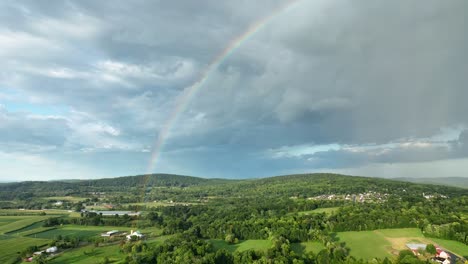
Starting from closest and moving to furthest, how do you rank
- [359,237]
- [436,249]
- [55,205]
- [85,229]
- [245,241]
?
[436,249]
[359,237]
[245,241]
[85,229]
[55,205]

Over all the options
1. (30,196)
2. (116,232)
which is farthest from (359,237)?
(30,196)

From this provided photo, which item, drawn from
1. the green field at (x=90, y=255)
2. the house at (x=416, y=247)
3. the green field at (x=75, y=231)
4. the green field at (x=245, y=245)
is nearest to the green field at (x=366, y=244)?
the house at (x=416, y=247)

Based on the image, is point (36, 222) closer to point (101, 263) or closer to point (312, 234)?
point (101, 263)

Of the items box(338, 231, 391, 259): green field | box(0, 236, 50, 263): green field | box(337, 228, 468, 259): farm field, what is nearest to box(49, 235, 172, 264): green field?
box(0, 236, 50, 263): green field

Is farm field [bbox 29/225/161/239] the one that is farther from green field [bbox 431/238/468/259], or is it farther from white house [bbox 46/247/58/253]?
green field [bbox 431/238/468/259]

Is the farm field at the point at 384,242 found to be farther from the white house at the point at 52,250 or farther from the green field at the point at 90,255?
the white house at the point at 52,250
